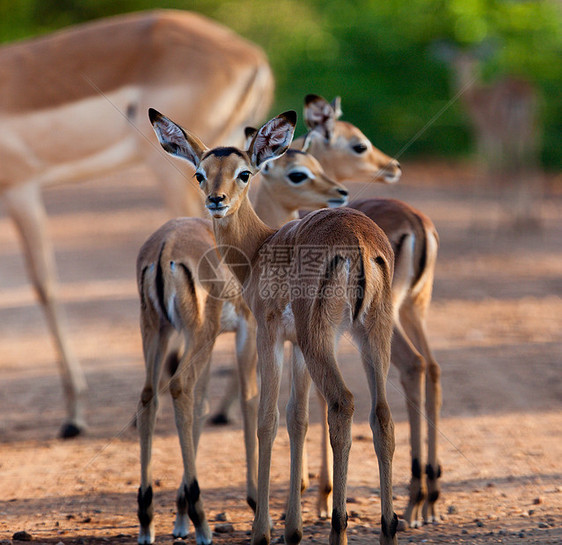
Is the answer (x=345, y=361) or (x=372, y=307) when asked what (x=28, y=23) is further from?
(x=372, y=307)

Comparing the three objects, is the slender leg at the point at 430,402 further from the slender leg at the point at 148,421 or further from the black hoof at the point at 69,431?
the black hoof at the point at 69,431

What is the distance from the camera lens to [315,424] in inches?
275

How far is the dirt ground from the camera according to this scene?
5168 millimetres

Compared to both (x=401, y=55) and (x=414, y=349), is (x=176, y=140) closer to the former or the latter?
(x=414, y=349)

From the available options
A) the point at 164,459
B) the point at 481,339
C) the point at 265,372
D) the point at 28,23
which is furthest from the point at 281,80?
the point at 265,372

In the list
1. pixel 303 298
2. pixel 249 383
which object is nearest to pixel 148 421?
pixel 249 383

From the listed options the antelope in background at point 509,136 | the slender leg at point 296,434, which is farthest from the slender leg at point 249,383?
the antelope in background at point 509,136

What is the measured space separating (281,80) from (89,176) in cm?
1520

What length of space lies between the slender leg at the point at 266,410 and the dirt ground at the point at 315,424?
40 cm

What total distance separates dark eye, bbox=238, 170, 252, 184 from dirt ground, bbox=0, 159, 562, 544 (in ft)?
5.95

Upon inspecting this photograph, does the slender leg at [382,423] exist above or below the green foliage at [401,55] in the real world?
Answer: above

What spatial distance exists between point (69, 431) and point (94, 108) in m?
2.59

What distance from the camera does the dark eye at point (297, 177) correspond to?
5621 millimetres

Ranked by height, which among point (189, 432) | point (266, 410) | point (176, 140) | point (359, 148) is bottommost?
point (189, 432)
